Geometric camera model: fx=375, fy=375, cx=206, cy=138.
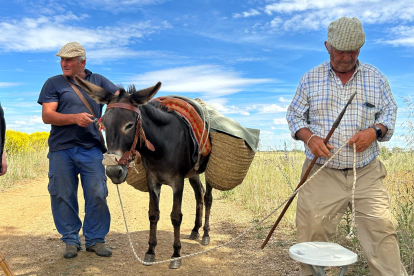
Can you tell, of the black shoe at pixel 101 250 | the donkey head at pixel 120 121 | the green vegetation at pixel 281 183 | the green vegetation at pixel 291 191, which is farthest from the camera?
the black shoe at pixel 101 250

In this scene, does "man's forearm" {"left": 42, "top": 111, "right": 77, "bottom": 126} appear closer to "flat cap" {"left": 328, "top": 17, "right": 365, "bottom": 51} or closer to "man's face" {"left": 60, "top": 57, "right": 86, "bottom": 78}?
"man's face" {"left": 60, "top": 57, "right": 86, "bottom": 78}

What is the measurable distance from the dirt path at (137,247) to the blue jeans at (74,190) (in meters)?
0.36

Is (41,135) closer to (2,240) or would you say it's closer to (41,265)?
(2,240)

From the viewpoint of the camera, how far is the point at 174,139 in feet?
14.7

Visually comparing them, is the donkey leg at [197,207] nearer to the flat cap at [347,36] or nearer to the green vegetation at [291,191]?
the green vegetation at [291,191]

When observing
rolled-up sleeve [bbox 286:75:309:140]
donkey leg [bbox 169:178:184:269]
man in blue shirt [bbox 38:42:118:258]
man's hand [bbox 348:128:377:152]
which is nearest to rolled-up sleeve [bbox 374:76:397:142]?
man's hand [bbox 348:128:377:152]

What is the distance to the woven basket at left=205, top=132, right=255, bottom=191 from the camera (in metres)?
4.82

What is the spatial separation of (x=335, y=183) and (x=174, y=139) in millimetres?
1946

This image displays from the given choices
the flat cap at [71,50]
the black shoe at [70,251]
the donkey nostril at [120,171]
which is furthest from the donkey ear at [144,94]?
the black shoe at [70,251]

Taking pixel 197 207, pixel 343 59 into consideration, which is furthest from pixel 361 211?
pixel 197 207

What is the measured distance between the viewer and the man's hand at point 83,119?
14.2ft

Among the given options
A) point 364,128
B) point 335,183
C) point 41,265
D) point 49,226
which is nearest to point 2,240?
point 49,226

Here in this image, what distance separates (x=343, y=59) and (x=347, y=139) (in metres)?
0.70

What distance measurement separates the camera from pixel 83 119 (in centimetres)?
436
